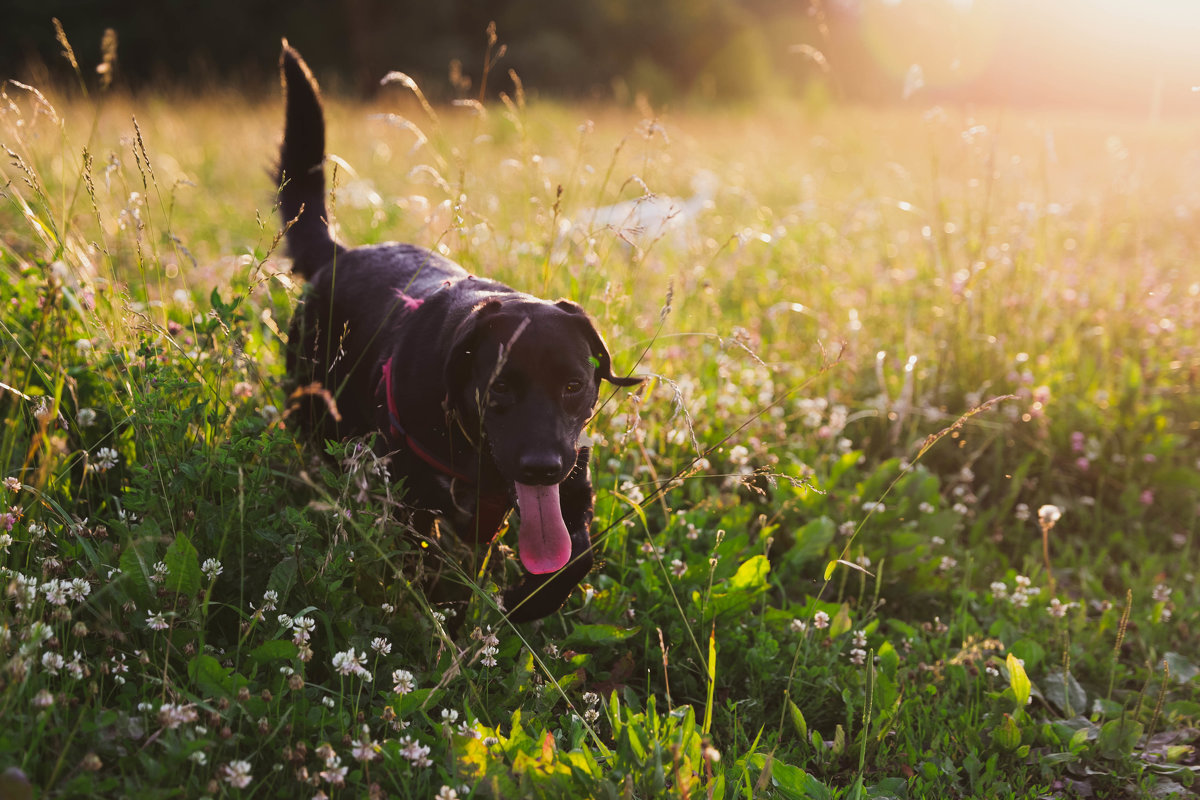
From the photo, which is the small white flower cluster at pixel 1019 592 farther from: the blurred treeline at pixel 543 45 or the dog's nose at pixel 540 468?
the blurred treeline at pixel 543 45

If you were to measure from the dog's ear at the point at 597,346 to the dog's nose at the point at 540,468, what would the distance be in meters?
0.37

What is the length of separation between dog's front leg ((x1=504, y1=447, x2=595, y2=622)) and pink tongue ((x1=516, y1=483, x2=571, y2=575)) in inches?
2.0

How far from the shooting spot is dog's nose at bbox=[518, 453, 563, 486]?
2131 millimetres

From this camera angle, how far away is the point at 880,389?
13.4 feet

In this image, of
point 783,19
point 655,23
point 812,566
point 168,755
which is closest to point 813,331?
point 812,566

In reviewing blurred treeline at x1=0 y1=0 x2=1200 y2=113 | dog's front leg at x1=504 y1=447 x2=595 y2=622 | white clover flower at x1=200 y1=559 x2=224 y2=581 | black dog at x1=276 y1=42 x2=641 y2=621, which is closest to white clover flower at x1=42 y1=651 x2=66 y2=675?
white clover flower at x1=200 y1=559 x2=224 y2=581

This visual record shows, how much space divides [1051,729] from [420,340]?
2.06 m

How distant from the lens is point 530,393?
7.58ft

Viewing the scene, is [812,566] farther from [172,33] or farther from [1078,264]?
[172,33]

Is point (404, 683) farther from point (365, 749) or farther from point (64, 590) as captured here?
point (64, 590)

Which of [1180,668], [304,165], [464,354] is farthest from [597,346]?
[1180,668]

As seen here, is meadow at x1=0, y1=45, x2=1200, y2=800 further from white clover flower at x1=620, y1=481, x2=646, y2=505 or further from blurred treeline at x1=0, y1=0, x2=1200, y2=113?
blurred treeline at x1=0, y1=0, x2=1200, y2=113

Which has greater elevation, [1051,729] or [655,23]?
[655,23]

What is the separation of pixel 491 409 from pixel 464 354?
167mm
